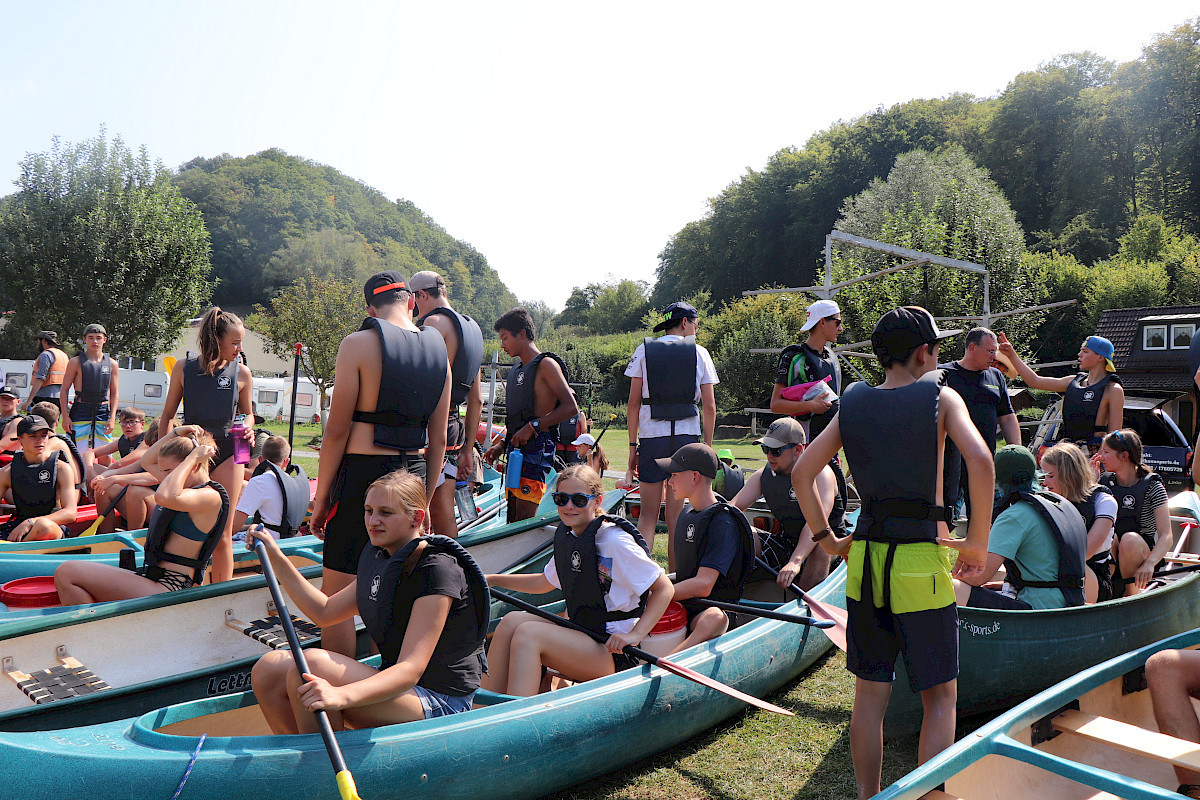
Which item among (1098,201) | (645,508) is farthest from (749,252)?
(645,508)

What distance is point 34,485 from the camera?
19.7 feet

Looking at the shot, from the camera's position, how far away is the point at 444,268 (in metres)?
87.2

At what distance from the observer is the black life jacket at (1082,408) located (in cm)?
643

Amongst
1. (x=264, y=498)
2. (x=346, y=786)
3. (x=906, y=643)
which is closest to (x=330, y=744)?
(x=346, y=786)

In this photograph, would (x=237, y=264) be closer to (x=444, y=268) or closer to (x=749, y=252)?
(x=444, y=268)

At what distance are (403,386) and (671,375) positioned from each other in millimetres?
A: 2348

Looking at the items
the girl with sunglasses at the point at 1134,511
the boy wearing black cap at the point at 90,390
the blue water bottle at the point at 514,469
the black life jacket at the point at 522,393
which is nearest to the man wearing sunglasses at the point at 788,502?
the black life jacket at the point at 522,393

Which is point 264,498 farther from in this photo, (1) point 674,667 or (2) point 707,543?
(1) point 674,667

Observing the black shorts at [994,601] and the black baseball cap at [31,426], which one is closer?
the black shorts at [994,601]

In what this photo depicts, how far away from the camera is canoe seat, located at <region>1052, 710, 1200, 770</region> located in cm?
260

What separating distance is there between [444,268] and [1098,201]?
2492 inches

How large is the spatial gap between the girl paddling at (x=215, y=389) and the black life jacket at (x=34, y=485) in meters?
1.56

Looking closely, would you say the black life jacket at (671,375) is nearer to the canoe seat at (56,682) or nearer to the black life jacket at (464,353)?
the black life jacket at (464,353)

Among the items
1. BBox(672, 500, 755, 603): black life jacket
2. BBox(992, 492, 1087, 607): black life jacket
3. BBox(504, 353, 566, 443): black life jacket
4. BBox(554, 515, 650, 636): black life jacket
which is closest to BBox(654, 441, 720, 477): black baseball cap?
BBox(672, 500, 755, 603): black life jacket
